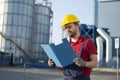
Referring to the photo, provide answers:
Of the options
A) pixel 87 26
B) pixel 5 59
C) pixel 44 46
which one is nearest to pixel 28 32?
pixel 5 59

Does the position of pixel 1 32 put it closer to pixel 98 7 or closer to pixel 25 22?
pixel 25 22

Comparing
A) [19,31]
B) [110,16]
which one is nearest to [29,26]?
[19,31]

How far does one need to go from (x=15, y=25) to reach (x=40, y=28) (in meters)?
8.54

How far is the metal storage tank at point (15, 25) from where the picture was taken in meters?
59.8

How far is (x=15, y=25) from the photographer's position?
6047 cm

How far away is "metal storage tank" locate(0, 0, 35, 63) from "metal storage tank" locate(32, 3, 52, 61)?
2653mm

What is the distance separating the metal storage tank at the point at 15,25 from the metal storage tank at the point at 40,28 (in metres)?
2.65

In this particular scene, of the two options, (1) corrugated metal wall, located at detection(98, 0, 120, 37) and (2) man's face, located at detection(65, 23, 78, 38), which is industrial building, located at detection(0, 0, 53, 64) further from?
(2) man's face, located at detection(65, 23, 78, 38)

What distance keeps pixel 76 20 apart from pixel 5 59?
47.6 meters

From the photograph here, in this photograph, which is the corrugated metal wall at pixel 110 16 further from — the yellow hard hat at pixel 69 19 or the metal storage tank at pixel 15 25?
the yellow hard hat at pixel 69 19

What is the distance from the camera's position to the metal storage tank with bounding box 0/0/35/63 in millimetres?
59844

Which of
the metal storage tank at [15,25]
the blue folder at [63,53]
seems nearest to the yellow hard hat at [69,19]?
the blue folder at [63,53]

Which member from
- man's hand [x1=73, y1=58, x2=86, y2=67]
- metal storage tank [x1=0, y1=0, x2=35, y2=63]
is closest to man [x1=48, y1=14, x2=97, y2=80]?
man's hand [x1=73, y1=58, x2=86, y2=67]

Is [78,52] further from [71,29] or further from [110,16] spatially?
[110,16]
